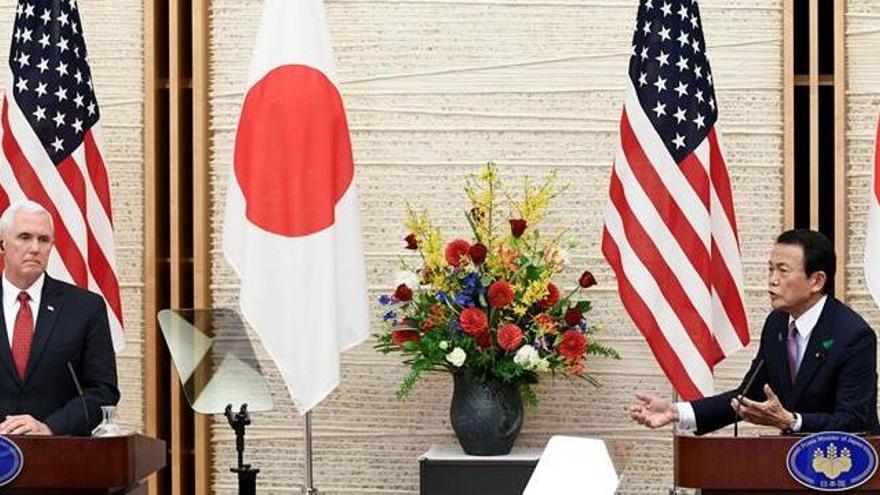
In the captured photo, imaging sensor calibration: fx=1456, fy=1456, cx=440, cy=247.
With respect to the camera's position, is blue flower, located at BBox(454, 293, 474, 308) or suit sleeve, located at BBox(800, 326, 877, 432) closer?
suit sleeve, located at BBox(800, 326, 877, 432)

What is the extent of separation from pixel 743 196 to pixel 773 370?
6.08 feet

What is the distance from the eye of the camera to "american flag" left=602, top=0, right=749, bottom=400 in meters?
5.52

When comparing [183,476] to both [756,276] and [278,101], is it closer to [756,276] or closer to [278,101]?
[278,101]

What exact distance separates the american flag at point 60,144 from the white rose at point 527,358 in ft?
5.51

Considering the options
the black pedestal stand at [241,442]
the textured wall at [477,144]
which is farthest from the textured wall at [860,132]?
the black pedestal stand at [241,442]

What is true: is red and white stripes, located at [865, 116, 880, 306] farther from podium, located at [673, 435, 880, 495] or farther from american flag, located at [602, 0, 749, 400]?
podium, located at [673, 435, 880, 495]

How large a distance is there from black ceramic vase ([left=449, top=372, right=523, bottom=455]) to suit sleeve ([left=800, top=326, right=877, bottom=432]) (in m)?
1.69

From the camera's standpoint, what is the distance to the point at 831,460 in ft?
12.9

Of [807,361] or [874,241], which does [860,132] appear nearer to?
[874,241]

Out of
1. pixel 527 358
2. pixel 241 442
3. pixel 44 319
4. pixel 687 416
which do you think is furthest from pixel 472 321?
pixel 44 319

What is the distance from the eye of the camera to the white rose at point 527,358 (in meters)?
5.65

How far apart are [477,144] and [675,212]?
1.20 meters

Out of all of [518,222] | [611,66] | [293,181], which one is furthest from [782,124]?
[293,181]

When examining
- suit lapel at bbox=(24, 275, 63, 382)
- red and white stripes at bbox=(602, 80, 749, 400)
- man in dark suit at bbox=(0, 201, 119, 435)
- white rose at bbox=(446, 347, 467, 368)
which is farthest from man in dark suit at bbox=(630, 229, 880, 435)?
suit lapel at bbox=(24, 275, 63, 382)
